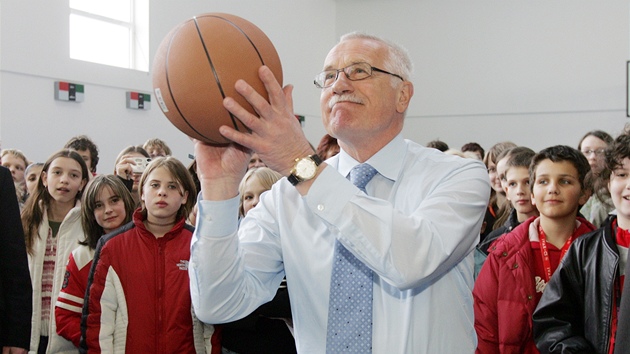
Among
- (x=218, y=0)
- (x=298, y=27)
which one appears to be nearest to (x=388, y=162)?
(x=218, y=0)

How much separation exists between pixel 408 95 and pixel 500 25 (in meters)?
10.9

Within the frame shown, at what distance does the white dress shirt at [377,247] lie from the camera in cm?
153

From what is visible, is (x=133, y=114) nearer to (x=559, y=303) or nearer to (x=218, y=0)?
(x=218, y=0)

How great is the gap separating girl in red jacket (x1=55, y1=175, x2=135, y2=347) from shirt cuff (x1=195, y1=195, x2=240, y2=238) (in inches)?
84.8

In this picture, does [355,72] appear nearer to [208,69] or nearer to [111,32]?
[208,69]

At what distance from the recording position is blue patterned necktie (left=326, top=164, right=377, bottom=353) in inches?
72.9

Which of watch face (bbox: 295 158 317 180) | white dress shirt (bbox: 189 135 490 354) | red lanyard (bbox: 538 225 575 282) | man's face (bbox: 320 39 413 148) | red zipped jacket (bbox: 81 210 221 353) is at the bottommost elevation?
red zipped jacket (bbox: 81 210 221 353)

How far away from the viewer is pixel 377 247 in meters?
1.51

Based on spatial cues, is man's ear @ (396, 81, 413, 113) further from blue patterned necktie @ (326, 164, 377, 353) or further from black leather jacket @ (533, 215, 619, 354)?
black leather jacket @ (533, 215, 619, 354)

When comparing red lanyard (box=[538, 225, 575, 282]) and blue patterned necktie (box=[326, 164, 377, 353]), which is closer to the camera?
blue patterned necktie (box=[326, 164, 377, 353])

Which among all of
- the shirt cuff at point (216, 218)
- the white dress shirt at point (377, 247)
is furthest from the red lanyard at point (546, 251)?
the shirt cuff at point (216, 218)

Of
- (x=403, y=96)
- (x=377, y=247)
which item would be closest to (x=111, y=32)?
(x=403, y=96)

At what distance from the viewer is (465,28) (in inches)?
495

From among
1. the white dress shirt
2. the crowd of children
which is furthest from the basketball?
the crowd of children
